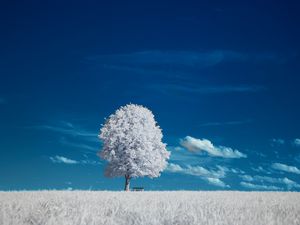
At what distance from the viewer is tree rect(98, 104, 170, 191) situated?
44.2m

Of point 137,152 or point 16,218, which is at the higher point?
point 137,152

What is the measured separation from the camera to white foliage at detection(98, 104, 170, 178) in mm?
44156

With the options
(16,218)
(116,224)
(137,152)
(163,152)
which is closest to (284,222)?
(116,224)

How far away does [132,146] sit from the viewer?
45.0 meters

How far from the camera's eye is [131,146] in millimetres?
44938

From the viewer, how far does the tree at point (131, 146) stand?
44156mm

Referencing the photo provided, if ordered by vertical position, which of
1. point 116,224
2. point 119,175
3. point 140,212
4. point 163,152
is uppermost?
point 163,152

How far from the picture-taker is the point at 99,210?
9547mm

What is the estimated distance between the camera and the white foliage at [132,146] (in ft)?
145

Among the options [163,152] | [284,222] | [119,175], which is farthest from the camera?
[163,152]

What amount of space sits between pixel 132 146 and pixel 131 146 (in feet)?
0.43

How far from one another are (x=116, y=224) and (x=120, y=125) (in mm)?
38422

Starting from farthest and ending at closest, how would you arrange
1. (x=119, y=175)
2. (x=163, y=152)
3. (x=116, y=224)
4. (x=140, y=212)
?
(x=163, y=152), (x=119, y=175), (x=140, y=212), (x=116, y=224)

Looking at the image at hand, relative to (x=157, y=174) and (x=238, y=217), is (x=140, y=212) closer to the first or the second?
(x=238, y=217)
